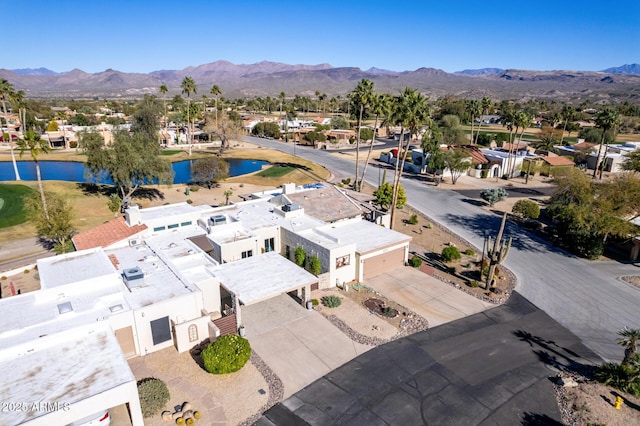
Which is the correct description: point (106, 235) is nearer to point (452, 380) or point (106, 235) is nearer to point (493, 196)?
point (452, 380)

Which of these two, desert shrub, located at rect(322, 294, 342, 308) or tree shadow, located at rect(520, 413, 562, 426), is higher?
desert shrub, located at rect(322, 294, 342, 308)

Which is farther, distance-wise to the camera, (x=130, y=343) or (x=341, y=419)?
(x=130, y=343)

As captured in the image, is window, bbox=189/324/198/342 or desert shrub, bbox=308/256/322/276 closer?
window, bbox=189/324/198/342

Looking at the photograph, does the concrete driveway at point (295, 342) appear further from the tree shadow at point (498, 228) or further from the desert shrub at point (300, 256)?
the tree shadow at point (498, 228)

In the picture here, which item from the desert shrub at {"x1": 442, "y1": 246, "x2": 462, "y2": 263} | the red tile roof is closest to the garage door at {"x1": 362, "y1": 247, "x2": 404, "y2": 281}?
the desert shrub at {"x1": 442, "y1": 246, "x2": 462, "y2": 263}

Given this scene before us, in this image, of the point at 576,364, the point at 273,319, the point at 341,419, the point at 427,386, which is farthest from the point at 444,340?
the point at 273,319

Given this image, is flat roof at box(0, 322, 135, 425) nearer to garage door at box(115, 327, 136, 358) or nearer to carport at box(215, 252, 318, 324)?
garage door at box(115, 327, 136, 358)

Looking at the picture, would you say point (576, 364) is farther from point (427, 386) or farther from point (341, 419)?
point (341, 419)
